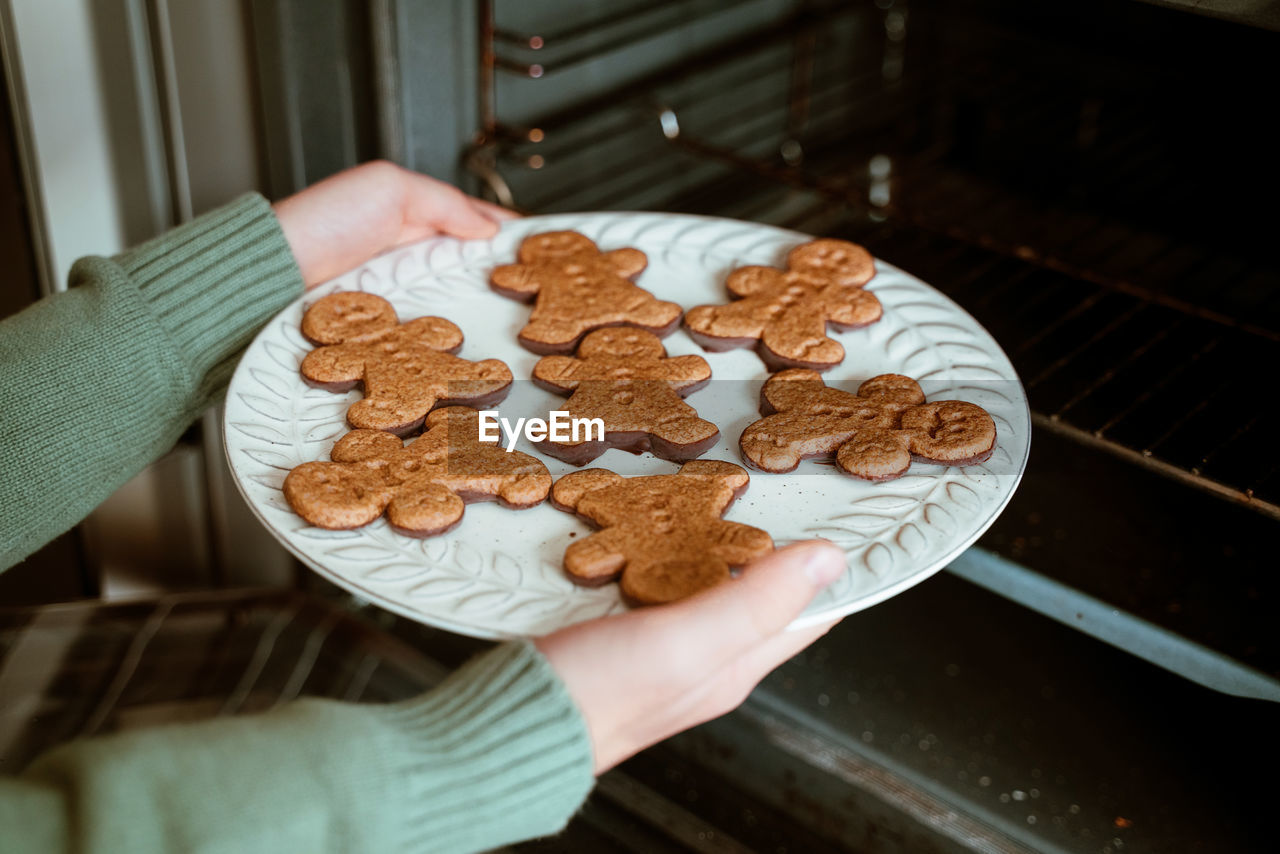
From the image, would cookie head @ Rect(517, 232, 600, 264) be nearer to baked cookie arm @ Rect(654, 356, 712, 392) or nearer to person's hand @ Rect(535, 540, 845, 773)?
baked cookie arm @ Rect(654, 356, 712, 392)

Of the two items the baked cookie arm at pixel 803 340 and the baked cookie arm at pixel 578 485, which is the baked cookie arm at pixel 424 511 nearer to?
the baked cookie arm at pixel 578 485

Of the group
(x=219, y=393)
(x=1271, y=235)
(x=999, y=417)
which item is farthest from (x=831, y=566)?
(x=1271, y=235)

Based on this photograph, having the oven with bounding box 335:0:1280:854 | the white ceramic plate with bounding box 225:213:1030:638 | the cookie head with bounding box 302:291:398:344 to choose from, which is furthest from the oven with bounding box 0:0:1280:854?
the cookie head with bounding box 302:291:398:344

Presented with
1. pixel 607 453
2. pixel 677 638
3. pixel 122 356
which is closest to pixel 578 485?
pixel 607 453

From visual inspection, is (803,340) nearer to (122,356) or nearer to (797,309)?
(797,309)

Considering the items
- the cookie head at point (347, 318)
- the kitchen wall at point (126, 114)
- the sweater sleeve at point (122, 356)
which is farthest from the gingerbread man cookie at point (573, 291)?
the kitchen wall at point (126, 114)
